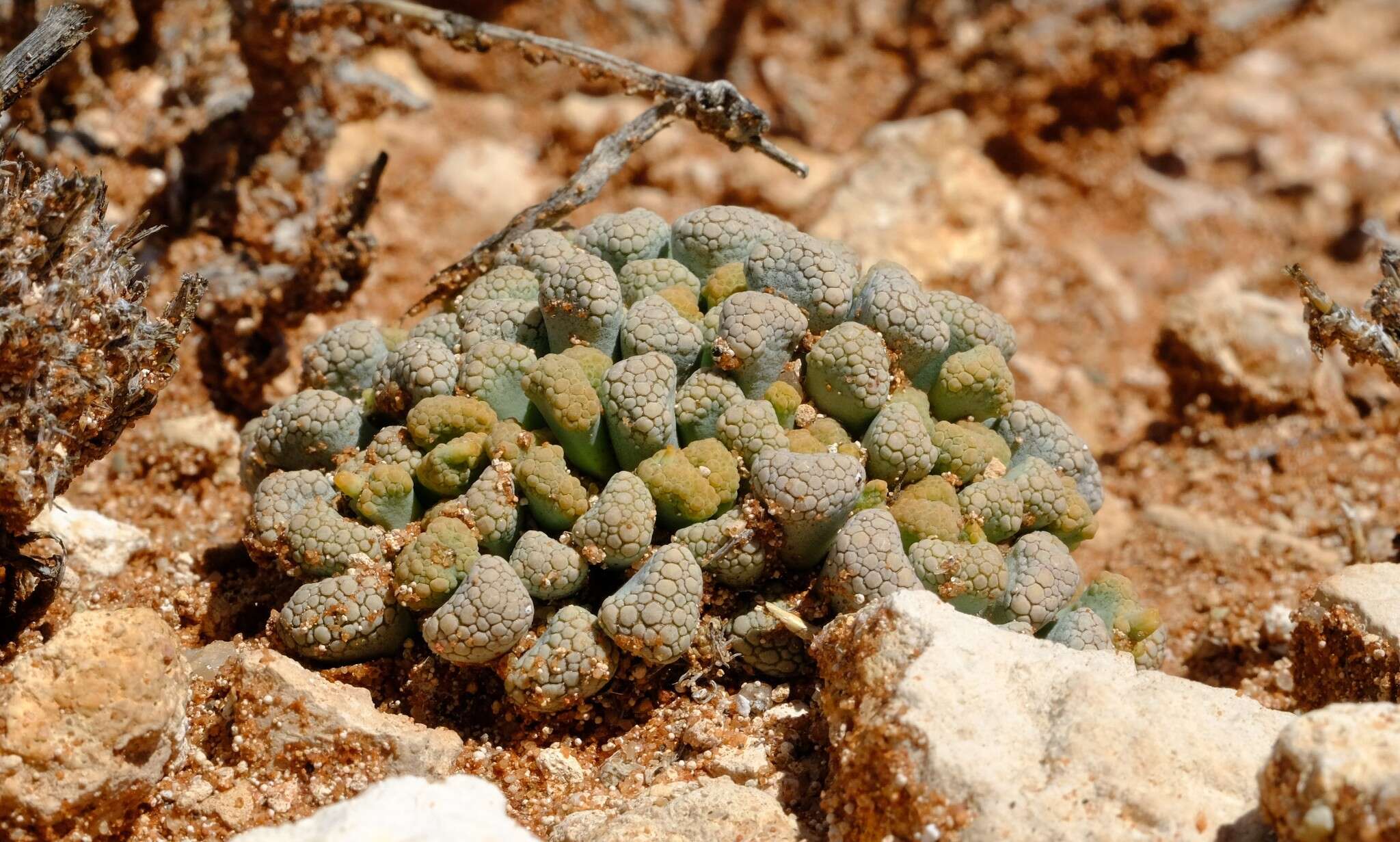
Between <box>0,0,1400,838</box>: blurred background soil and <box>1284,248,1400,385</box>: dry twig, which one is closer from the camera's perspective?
<box>1284,248,1400,385</box>: dry twig

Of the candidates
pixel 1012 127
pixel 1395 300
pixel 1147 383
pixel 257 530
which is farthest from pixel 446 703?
pixel 1012 127

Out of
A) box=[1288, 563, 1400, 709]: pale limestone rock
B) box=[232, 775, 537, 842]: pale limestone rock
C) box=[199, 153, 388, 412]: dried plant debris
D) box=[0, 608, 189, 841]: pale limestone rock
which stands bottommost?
box=[199, 153, 388, 412]: dried plant debris

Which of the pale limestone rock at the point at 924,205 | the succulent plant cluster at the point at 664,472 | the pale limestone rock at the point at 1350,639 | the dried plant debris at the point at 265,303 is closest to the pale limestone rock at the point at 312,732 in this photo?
the succulent plant cluster at the point at 664,472

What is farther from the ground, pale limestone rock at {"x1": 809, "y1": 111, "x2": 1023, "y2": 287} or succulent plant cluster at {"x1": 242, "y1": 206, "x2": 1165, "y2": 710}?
succulent plant cluster at {"x1": 242, "y1": 206, "x2": 1165, "y2": 710}

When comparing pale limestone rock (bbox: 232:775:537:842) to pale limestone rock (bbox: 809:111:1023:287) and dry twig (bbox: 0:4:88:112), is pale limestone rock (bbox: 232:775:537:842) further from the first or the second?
pale limestone rock (bbox: 809:111:1023:287)

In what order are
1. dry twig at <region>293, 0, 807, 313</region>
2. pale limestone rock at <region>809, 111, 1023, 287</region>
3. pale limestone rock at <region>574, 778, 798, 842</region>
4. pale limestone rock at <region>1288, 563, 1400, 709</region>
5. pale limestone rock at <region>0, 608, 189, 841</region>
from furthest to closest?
1. pale limestone rock at <region>809, 111, 1023, 287</region>
2. dry twig at <region>293, 0, 807, 313</region>
3. pale limestone rock at <region>1288, 563, 1400, 709</region>
4. pale limestone rock at <region>574, 778, 798, 842</region>
5. pale limestone rock at <region>0, 608, 189, 841</region>

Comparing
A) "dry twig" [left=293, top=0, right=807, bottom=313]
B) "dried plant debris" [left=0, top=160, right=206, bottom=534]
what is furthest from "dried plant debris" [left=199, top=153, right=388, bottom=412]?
"dried plant debris" [left=0, top=160, right=206, bottom=534]

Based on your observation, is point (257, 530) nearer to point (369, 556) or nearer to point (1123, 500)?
point (369, 556)
